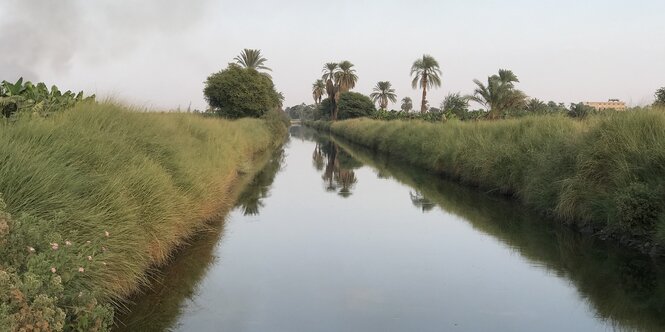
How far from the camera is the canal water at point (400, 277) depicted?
593 cm

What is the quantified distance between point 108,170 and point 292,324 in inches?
123

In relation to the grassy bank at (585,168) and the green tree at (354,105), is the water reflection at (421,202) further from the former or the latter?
the green tree at (354,105)

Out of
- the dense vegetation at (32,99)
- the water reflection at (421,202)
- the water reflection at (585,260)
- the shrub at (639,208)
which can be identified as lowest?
the water reflection at (421,202)

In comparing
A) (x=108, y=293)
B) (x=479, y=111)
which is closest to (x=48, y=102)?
(x=108, y=293)

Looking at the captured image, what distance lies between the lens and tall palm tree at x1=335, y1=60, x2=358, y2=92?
85875 mm

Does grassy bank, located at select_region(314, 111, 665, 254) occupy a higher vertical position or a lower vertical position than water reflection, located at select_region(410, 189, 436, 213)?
higher

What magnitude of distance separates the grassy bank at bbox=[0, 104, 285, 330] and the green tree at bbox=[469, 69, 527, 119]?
2831 cm

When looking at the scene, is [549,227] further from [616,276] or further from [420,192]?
[420,192]

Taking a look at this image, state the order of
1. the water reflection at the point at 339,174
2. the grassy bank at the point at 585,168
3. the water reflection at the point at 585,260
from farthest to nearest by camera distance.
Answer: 1. the water reflection at the point at 339,174
2. the grassy bank at the point at 585,168
3. the water reflection at the point at 585,260

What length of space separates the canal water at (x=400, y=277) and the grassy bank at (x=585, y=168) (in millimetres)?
460

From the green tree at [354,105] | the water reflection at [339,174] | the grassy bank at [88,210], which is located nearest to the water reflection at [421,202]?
the water reflection at [339,174]

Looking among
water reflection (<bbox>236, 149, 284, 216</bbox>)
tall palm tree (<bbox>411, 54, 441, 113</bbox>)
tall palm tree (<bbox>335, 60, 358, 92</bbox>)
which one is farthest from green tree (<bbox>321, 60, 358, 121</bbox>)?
water reflection (<bbox>236, 149, 284, 216</bbox>)

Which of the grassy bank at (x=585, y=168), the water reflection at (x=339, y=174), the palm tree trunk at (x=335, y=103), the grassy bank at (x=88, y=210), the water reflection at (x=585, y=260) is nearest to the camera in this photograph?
the grassy bank at (x=88, y=210)

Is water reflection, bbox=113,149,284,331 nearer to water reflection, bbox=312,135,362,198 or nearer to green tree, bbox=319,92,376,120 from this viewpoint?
water reflection, bbox=312,135,362,198
